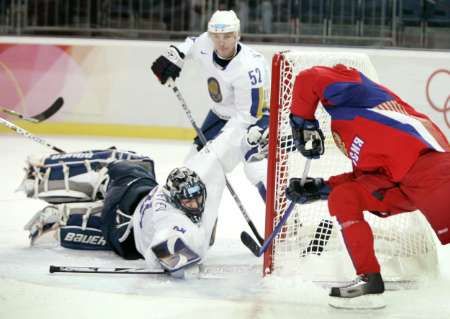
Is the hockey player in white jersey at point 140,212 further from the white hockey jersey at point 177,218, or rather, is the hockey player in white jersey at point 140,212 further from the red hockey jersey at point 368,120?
the red hockey jersey at point 368,120

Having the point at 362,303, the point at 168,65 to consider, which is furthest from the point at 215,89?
the point at 362,303

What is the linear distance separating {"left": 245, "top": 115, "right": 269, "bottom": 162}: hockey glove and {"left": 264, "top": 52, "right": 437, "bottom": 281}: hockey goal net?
0.35 ft

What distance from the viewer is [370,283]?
10.7 ft

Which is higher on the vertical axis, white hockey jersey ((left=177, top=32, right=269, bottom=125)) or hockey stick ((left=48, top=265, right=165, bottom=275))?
white hockey jersey ((left=177, top=32, right=269, bottom=125))

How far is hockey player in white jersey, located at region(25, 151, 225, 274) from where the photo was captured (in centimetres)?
368

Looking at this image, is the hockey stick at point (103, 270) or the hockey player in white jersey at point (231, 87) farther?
the hockey player in white jersey at point (231, 87)

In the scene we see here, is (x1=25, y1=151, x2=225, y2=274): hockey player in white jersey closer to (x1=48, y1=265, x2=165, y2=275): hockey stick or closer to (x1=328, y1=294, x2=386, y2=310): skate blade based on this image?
(x1=48, y1=265, x2=165, y2=275): hockey stick

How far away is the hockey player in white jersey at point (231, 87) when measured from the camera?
4078mm

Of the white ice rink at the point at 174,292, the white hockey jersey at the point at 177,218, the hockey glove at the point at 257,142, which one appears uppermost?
the hockey glove at the point at 257,142

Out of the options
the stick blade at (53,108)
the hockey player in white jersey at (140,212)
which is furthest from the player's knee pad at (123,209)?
the stick blade at (53,108)

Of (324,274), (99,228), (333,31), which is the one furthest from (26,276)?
(333,31)

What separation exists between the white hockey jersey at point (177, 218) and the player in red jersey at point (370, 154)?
1.87 ft

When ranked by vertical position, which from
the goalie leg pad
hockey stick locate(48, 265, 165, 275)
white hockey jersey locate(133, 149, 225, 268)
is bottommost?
hockey stick locate(48, 265, 165, 275)

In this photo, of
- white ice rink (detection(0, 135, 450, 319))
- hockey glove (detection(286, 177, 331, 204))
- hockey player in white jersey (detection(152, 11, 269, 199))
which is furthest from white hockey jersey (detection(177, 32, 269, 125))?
hockey glove (detection(286, 177, 331, 204))
